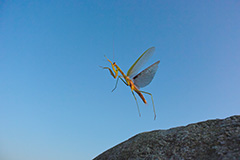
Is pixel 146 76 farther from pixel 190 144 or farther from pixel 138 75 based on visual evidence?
pixel 190 144

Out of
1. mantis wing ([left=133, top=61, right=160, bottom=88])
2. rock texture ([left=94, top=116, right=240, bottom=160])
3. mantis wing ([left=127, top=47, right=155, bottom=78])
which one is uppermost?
mantis wing ([left=127, top=47, right=155, bottom=78])

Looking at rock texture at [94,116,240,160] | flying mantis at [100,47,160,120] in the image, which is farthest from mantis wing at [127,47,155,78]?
rock texture at [94,116,240,160]

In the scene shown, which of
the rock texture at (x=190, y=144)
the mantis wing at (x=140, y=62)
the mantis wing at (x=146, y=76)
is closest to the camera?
the rock texture at (x=190, y=144)

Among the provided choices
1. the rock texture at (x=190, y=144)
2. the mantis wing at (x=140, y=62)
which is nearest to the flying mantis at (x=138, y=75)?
the mantis wing at (x=140, y=62)

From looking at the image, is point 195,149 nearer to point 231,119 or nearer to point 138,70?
point 231,119

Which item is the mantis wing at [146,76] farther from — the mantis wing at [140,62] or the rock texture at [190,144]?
the rock texture at [190,144]

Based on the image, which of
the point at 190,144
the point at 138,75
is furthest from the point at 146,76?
the point at 190,144

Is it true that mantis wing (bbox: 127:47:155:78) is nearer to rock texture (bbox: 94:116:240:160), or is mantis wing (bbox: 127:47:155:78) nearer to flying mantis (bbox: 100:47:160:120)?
flying mantis (bbox: 100:47:160:120)
